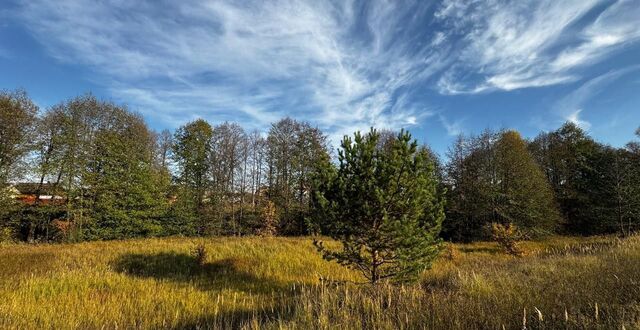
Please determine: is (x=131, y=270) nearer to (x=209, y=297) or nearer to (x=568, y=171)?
(x=209, y=297)

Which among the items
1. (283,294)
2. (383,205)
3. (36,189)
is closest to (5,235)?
(36,189)

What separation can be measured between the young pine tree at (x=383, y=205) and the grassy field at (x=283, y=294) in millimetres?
848

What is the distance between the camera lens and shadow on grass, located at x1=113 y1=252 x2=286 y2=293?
9.33 m

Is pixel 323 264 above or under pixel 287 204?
under

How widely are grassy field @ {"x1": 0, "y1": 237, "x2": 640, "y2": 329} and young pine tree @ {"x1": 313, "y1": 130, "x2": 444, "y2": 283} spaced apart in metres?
0.85

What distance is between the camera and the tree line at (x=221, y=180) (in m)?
23.9

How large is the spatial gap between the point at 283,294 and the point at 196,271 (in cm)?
447

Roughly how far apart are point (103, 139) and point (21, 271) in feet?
62.7

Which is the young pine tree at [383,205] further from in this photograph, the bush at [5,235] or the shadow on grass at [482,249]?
the bush at [5,235]

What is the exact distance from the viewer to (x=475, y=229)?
32.8 m

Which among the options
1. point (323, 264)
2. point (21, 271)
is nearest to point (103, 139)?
point (21, 271)

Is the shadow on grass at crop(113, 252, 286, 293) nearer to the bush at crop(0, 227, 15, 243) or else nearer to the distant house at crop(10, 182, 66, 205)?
the bush at crop(0, 227, 15, 243)

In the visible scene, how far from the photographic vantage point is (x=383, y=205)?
738cm

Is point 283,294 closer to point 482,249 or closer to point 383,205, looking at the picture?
point 383,205
